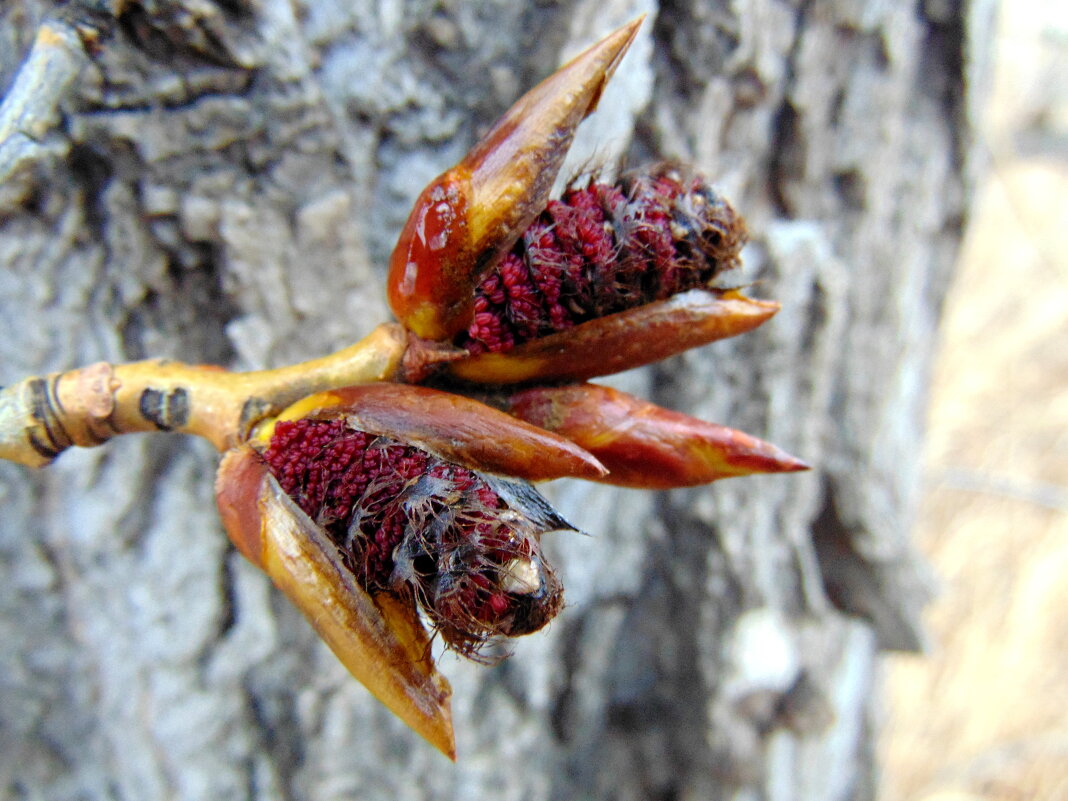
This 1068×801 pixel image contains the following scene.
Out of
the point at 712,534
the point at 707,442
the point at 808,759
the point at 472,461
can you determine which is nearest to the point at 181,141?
the point at 472,461

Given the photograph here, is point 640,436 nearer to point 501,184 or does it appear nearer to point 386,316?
point 501,184

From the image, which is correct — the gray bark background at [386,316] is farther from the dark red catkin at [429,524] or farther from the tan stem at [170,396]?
the dark red catkin at [429,524]

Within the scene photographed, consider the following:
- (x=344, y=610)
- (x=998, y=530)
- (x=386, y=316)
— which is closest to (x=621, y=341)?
(x=344, y=610)

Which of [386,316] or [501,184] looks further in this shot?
[386,316]

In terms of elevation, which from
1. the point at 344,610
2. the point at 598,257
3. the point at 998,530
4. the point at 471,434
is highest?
the point at 598,257

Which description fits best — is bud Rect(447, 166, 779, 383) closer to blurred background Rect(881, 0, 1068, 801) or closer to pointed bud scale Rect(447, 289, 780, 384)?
pointed bud scale Rect(447, 289, 780, 384)
